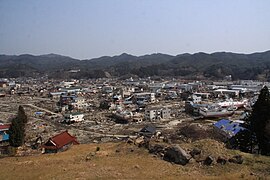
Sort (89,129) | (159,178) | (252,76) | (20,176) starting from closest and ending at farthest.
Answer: (159,178) → (20,176) → (89,129) → (252,76)

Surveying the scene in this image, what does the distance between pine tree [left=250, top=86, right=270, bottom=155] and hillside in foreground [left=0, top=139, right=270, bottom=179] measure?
3143 millimetres

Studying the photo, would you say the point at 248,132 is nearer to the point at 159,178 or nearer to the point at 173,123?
the point at 159,178

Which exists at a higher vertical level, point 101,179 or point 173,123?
point 101,179

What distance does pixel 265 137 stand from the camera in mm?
10594

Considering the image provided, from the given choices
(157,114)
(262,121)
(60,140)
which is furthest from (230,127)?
(157,114)

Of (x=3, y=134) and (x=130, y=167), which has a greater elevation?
(x=130, y=167)

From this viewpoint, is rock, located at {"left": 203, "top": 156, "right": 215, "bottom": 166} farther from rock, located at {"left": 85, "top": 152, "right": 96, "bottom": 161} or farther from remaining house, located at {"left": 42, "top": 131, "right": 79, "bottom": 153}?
remaining house, located at {"left": 42, "top": 131, "right": 79, "bottom": 153}

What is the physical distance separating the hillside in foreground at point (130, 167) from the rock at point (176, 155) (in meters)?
0.18

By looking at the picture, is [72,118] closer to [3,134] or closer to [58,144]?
[3,134]

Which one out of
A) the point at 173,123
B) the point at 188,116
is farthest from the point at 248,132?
the point at 188,116

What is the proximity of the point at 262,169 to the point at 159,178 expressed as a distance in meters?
2.55

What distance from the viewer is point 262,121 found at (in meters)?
10.7

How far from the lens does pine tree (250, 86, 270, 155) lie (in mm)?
10641

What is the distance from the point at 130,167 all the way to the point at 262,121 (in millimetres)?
5936
